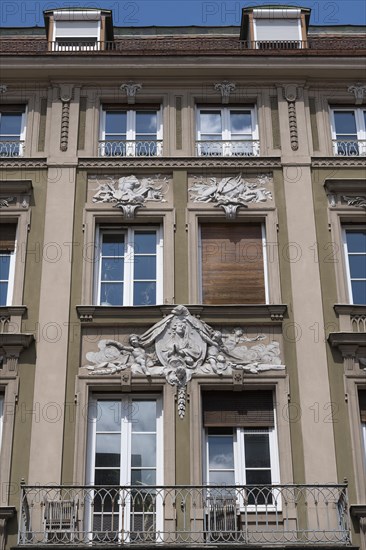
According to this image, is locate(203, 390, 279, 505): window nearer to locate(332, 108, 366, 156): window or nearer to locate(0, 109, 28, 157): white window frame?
locate(332, 108, 366, 156): window

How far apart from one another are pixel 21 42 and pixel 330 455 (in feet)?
41.4

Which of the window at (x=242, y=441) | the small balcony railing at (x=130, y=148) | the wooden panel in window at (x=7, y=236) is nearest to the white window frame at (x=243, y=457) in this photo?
the window at (x=242, y=441)

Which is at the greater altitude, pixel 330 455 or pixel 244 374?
pixel 244 374

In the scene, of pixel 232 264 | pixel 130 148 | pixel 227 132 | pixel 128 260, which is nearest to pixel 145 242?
pixel 128 260

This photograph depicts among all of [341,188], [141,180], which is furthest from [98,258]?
[341,188]

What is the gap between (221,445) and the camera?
16453 mm

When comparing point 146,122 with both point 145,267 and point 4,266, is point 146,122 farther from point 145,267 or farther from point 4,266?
point 4,266

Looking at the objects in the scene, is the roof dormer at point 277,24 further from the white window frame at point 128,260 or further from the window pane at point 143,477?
the window pane at point 143,477

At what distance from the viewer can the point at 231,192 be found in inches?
747

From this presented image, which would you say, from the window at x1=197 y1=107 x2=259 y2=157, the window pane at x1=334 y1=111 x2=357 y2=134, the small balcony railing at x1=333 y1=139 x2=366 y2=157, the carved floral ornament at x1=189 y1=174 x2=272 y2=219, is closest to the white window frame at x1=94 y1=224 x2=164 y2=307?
the carved floral ornament at x1=189 y1=174 x2=272 y2=219

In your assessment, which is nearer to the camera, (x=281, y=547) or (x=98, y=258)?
(x=281, y=547)

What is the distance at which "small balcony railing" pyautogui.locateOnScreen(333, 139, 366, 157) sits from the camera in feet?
64.8

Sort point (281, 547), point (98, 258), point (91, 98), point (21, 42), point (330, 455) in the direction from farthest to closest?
1. point (21, 42)
2. point (91, 98)
3. point (98, 258)
4. point (330, 455)
5. point (281, 547)

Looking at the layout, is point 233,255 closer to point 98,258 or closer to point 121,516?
point 98,258
